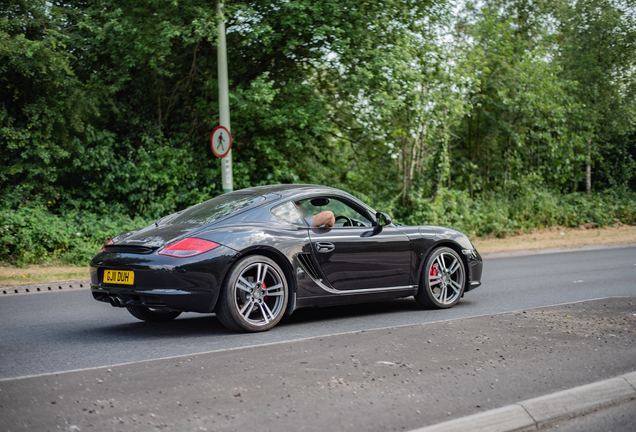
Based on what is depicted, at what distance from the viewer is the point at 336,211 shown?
6797 millimetres

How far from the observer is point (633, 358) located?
15.5 feet

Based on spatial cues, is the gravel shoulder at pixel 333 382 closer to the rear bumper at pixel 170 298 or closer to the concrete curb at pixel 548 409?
the concrete curb at pixel 548 409

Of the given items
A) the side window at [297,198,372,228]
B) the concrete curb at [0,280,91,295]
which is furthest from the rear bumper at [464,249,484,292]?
the concrete curb at [0,280,91,295]

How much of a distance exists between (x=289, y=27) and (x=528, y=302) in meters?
10.0

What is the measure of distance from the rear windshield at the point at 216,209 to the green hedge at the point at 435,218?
23.9 ft

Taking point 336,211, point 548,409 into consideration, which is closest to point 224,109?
point 336,211

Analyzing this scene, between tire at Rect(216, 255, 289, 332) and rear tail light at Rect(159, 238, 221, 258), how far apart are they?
12.4 inches

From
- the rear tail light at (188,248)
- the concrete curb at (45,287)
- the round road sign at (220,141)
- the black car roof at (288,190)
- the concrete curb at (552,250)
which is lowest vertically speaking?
the concrete curb at (552,250)

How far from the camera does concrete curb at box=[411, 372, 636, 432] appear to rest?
3.36 metres

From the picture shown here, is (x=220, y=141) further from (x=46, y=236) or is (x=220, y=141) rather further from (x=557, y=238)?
(x=557, y=238)

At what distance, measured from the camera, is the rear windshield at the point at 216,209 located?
6.07 metres

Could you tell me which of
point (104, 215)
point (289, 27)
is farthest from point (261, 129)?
point (104, 215)

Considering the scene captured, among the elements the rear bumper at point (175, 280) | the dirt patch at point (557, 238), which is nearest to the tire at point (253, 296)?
the rear bumper at point (175, 280)

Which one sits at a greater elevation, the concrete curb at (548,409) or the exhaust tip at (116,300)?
the exhaust tip at (116,300)
